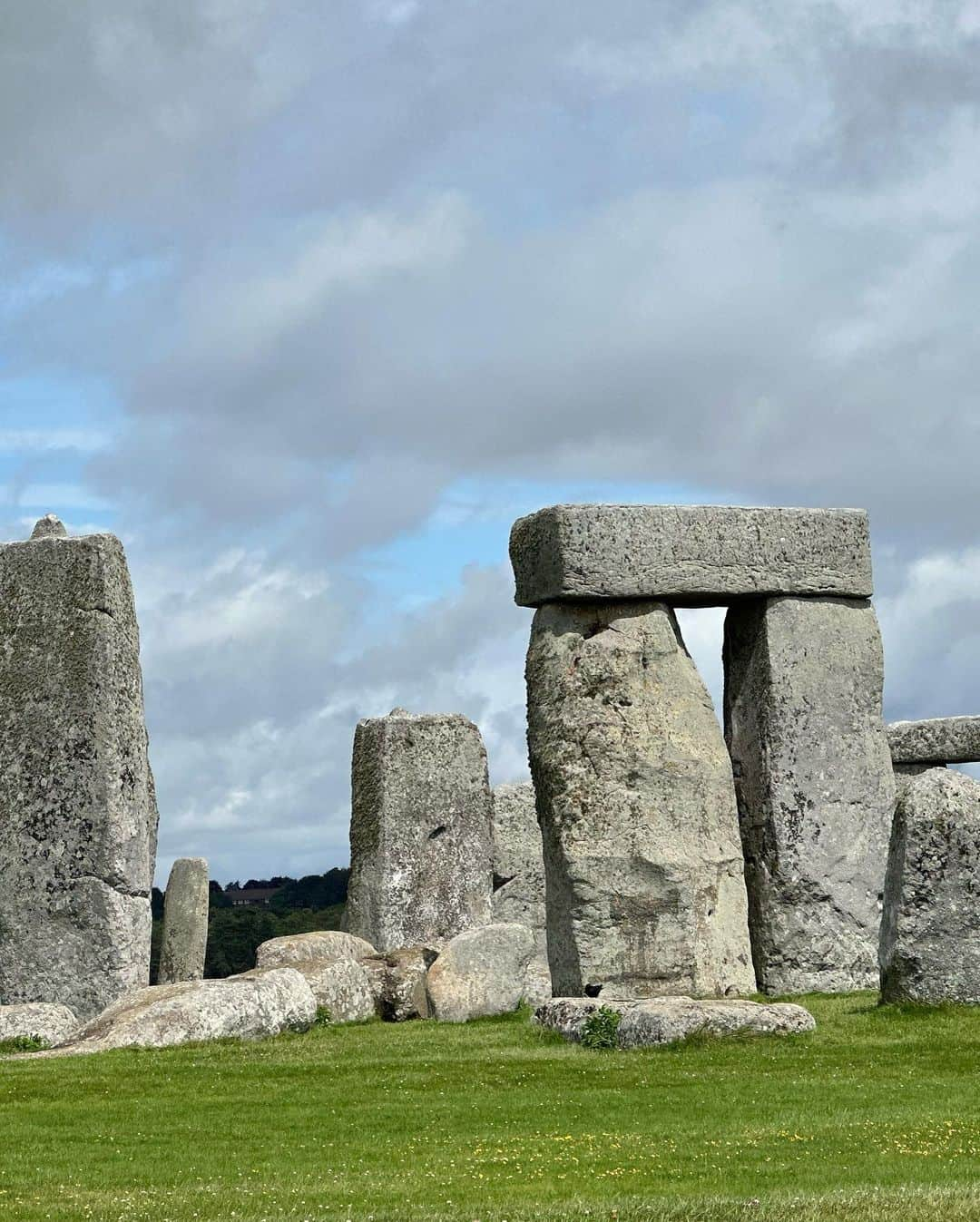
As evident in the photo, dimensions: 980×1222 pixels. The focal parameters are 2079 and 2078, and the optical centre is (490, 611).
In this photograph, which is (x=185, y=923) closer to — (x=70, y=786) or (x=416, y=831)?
(x=416, y=831)

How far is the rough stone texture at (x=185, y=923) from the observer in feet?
97.8

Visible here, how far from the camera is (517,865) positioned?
A: 87.1 ft

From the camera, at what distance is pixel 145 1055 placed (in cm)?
1525

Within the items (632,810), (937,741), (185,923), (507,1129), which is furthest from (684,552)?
(185,923)

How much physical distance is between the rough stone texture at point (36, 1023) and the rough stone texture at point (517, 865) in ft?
33.6

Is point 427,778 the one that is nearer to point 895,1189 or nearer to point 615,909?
point 615,909

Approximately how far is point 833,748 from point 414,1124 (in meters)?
9.70

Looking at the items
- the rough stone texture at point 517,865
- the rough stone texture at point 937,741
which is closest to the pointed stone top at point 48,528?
the rough stone texture at point 517,865

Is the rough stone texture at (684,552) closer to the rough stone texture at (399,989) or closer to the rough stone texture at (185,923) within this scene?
the rough stone texture at (399,989)

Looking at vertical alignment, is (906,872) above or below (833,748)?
below

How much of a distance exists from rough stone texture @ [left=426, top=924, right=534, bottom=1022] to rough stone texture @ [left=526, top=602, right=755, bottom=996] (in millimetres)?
474

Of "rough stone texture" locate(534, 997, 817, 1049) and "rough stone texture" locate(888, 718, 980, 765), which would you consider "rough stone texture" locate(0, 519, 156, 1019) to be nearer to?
"rough stone texture" locate(534, 997, 817, 1049)

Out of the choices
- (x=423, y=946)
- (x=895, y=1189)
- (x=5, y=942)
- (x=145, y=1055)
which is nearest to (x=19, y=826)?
(x=5, y=942)

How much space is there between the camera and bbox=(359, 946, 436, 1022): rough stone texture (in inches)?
738
